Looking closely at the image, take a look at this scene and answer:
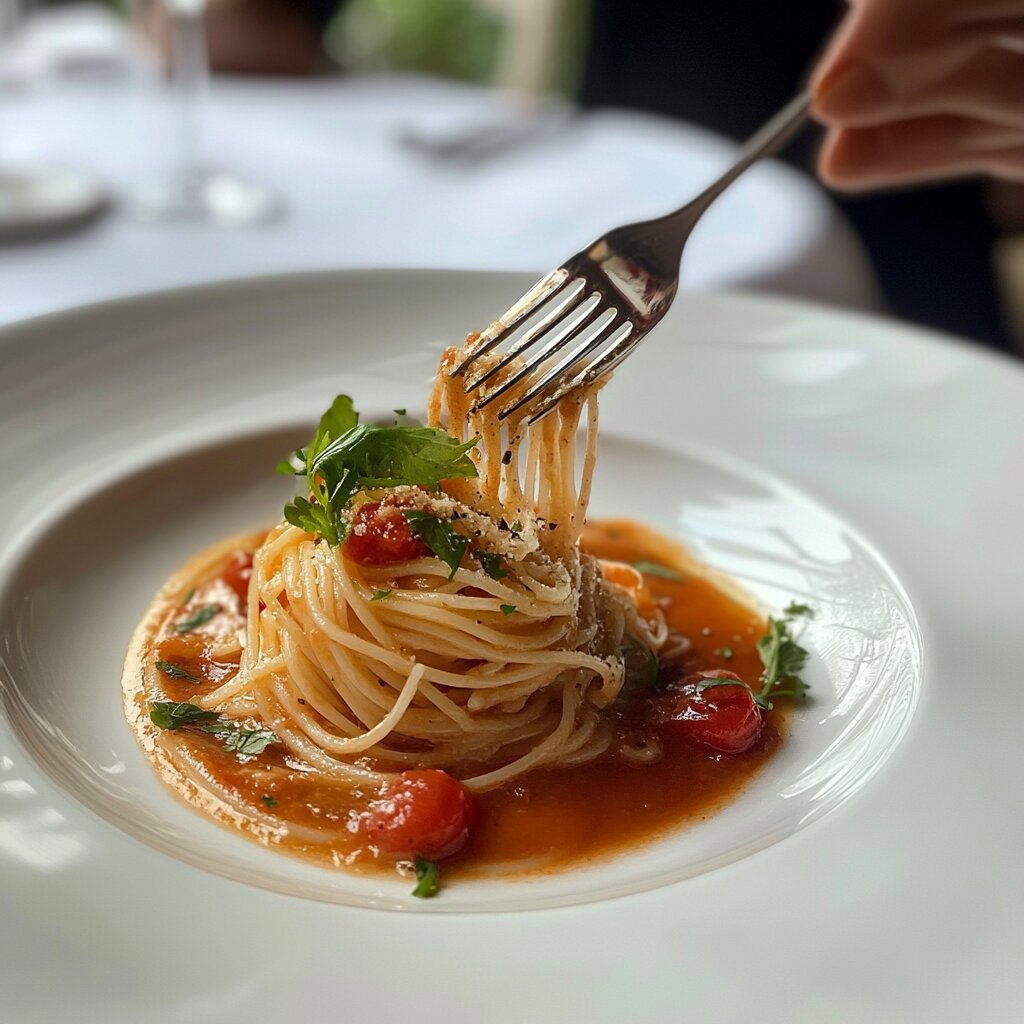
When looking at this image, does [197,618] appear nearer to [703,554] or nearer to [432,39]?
[703,554]

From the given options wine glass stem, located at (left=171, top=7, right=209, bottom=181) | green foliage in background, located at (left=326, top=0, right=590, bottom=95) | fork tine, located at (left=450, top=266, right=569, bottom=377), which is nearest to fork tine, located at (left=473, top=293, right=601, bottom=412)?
fork tine, located at (left=450, top=266, right=569, bottom=377)

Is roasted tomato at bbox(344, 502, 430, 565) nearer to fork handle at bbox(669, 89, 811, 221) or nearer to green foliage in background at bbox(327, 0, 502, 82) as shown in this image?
fork handle at bbox(669, 89, 811, 221)

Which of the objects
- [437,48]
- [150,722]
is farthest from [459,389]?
[437,48]

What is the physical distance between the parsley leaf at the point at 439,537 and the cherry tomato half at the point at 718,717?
85 centimetres

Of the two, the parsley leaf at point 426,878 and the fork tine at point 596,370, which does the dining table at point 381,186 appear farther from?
the parsley leaf at point 426,878

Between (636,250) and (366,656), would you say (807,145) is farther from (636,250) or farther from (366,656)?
(366,656)

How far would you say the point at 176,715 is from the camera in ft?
12.0

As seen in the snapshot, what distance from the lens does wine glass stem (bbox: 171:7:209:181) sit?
650 centimetres

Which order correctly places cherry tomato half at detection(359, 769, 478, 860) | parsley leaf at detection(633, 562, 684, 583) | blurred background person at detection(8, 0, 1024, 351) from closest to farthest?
cherry tomato half at detection(359, 769, 478, 860) → parsley leaf at detection(633, 562, 684, 583) → blurred background person at detection(8, 0, 1024, 351)

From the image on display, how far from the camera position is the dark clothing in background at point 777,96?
33.0 ft

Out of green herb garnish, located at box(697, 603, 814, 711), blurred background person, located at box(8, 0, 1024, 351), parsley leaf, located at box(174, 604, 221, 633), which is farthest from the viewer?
blurred background person, located at box(8, 0, 1024, 351)

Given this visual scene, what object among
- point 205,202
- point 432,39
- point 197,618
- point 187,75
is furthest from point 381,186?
point 432,39

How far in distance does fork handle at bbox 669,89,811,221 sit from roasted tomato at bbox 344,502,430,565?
1.29m

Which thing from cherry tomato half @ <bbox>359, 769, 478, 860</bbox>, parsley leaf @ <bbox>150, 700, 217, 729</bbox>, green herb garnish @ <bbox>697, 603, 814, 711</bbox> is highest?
green herb garnish @ <bbox>697, 603, 814, 711</bbox>
